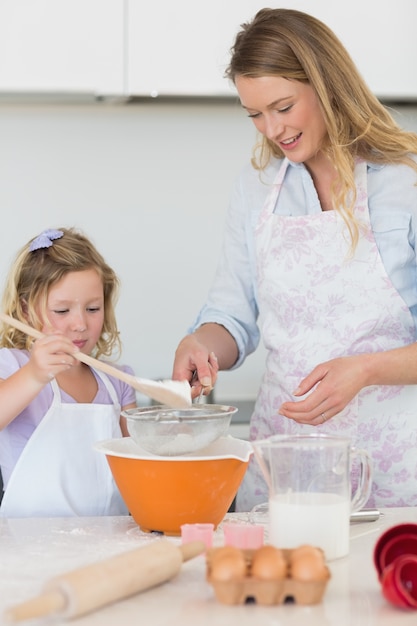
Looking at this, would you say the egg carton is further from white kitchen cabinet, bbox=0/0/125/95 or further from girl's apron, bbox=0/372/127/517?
white kitchen cabinet, bbox=0/0/125/95

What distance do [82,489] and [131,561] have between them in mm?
715

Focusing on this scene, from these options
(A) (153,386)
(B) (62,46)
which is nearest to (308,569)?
(A) (153,386)

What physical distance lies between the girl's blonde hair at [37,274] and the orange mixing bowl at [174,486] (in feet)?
1.78

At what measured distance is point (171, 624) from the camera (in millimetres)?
987

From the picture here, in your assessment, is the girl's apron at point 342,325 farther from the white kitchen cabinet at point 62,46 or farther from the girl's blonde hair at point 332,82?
the white kitchen cabinet at point 62,46

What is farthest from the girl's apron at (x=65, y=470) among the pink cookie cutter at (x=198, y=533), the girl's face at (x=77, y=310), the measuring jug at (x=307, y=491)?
the measuring jug at (x=307, y=491)

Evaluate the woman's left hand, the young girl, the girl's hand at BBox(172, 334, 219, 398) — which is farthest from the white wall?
the woman's left hand

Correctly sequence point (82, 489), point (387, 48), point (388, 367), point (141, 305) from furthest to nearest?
1. point (141, 305)
2. point (387, 48)
3. point (82, 489)
4. point (388, 367)

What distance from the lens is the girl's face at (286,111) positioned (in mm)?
1712

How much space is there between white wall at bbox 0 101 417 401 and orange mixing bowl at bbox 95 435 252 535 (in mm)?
1332

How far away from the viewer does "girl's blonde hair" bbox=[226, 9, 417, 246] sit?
5.65 ft

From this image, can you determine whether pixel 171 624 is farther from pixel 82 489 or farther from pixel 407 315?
pixel 407 315

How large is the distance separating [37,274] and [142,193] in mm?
894

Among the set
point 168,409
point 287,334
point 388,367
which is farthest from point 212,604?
point 287,334
